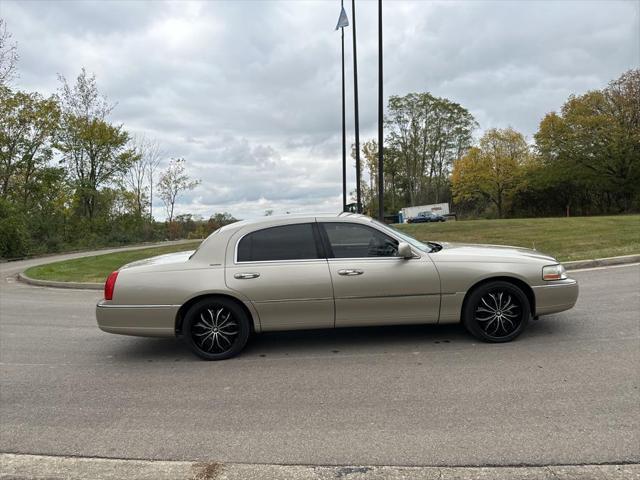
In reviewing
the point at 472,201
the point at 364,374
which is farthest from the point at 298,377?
the point at 472,201

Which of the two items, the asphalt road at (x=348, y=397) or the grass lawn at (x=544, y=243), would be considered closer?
the asphalt road at (x=348, y=397)

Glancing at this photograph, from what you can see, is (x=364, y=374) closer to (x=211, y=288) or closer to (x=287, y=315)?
(x=287, y=315)

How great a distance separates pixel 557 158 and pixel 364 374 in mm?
58274

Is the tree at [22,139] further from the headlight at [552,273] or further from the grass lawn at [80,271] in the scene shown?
the headlight at [552,273]

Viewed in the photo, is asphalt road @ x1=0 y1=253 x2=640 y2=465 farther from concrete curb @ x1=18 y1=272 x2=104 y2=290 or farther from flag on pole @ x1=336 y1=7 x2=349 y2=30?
flag on pole @ x1=336 y1=7 x2=349 y2=30

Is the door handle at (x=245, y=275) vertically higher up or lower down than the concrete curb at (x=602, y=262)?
higher up

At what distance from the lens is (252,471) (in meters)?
2.85

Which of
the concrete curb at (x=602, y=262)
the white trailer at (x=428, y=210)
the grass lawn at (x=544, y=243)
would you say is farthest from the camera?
the white trailer at (x=428, y=210)

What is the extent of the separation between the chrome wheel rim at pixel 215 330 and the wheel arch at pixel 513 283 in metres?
2.51

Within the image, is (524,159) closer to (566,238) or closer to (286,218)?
(566,238)

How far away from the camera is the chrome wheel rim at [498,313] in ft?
16.3

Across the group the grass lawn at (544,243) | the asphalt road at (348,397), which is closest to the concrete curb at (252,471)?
the asphalt road at (348,397)

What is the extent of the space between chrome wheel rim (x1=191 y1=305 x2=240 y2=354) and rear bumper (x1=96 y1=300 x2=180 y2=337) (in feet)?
0.90

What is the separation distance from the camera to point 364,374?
14.4 ft
